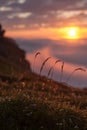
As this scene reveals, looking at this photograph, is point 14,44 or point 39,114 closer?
point 39,114

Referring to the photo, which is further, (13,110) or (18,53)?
(18,53)

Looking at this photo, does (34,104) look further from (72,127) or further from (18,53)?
(18,53)

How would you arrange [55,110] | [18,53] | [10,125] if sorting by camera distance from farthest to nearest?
1. [18,53]
2. [55,110]
3. [10,125]

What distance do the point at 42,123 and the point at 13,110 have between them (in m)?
1.03

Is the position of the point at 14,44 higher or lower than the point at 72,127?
higher

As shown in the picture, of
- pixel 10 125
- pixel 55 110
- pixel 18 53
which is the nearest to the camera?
pixel 10 125

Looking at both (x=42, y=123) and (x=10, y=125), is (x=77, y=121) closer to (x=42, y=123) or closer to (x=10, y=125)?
(x=42, y=123)

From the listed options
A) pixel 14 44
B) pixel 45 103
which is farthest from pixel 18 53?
pixel 45 103

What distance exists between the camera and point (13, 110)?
50.6 feet

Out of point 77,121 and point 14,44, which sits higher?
point 14,44

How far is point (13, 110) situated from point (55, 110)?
50.6 inches

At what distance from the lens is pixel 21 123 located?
1495 cm

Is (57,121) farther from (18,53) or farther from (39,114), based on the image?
(18,53)

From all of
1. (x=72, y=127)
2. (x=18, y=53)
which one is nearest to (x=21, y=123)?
(x=72, y=127)
